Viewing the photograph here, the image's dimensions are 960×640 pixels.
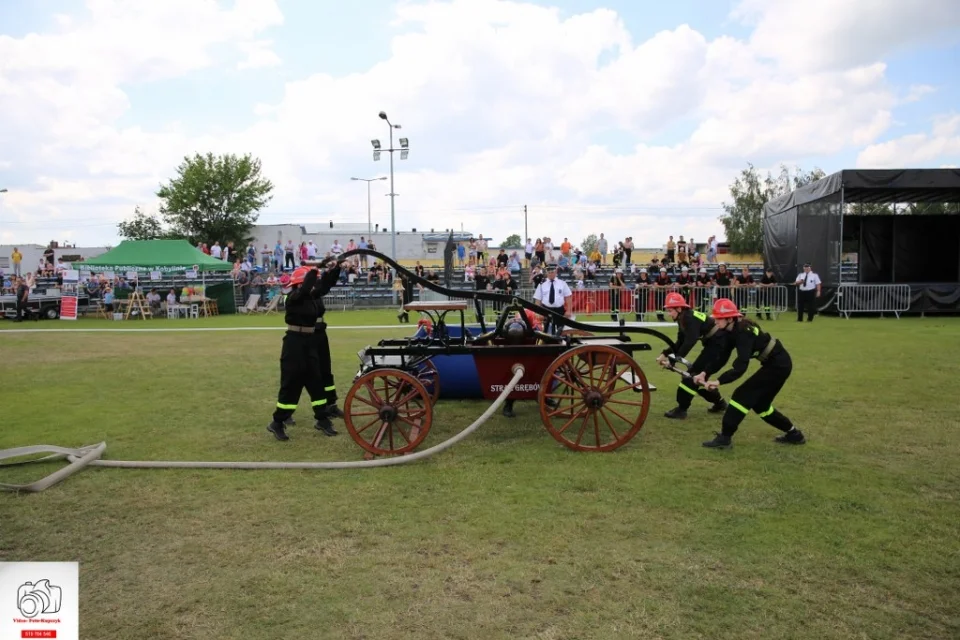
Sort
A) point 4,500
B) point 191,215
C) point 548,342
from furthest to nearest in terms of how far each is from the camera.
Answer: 1. point 191,215
2. point 548,342
3. point 4,500

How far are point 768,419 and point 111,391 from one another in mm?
8399

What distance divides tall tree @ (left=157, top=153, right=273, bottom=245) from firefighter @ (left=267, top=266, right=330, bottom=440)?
54.0m

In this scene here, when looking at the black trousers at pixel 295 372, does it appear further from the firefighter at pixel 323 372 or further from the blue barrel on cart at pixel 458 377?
the blue barrel on cart at pixel 458 377

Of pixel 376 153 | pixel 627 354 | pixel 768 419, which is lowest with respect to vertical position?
pixel 768 419

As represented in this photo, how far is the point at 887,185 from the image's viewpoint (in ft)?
63.8

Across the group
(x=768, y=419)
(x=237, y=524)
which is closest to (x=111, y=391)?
(x=237, y=524)

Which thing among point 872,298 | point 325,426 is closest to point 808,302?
point 872,298

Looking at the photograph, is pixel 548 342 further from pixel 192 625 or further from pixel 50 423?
pixel 50 423

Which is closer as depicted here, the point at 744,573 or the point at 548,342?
the point at 744,573

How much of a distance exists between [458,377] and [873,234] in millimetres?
24054

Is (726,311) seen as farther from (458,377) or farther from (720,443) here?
(458,377)

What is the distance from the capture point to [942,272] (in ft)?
82.6

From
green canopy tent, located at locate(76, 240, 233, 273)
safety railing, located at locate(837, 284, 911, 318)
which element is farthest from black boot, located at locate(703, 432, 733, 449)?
green canopy tent, located at locate(76, 240, 233, 273)

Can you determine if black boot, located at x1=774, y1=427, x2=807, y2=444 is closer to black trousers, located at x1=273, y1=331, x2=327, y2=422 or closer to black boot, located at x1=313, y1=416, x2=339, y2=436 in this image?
black boot, located at x1=313, y1=416, x2=339, y2=436
